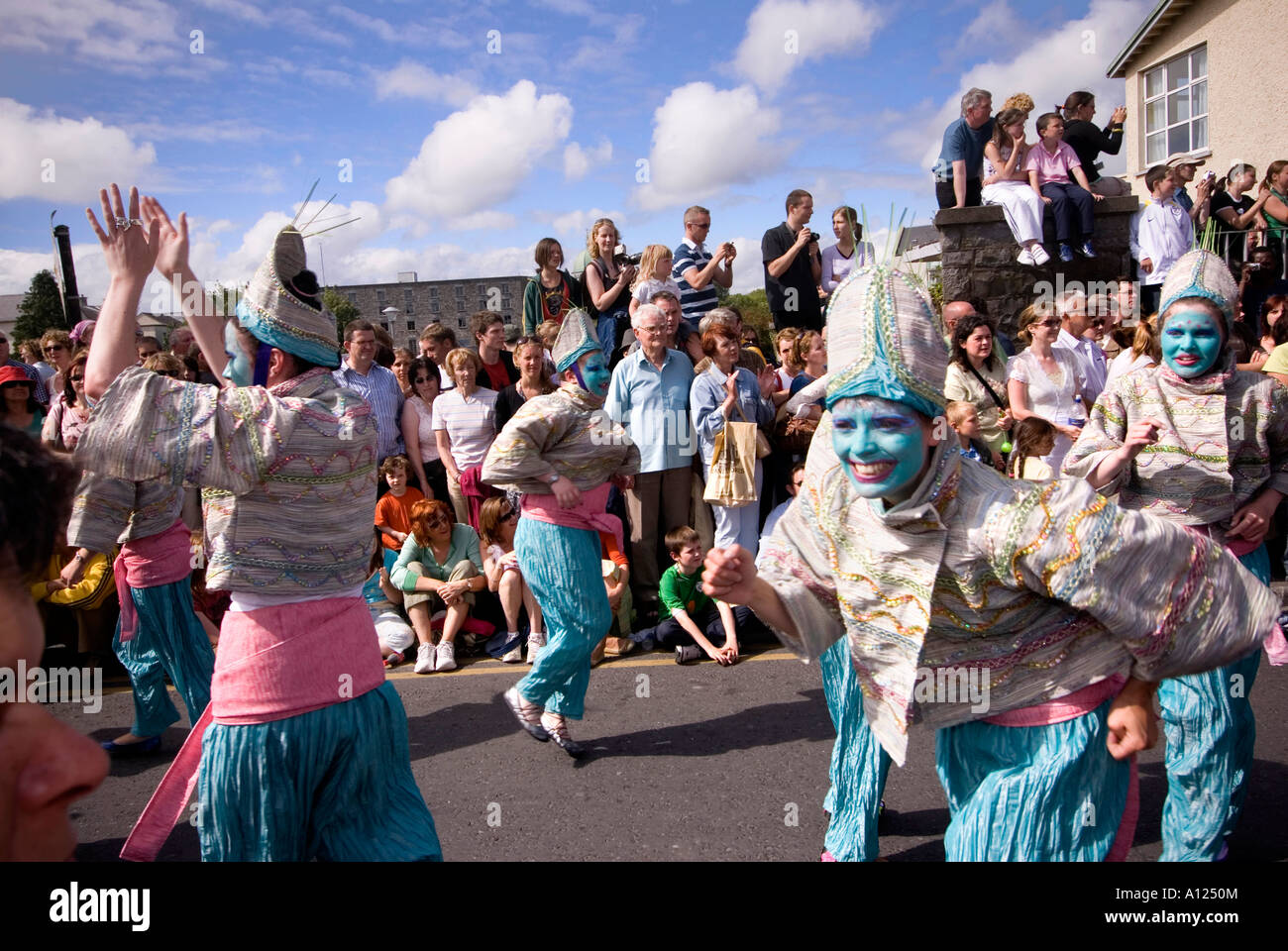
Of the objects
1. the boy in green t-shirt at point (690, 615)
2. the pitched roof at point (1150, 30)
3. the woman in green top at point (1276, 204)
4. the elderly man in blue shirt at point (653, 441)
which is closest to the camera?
the boy in green t-shirt at point (690, 615)

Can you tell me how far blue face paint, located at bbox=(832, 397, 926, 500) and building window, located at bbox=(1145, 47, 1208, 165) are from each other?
→ 718 inches

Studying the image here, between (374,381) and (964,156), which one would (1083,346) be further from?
(374,381)

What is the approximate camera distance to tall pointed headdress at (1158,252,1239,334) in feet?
11.2

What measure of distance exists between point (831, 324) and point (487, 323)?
5.85 m

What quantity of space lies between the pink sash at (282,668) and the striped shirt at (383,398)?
4735 mm

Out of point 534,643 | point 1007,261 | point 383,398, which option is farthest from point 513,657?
point 1007,261

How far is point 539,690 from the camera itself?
4688mm

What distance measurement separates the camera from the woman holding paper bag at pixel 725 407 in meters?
6.62

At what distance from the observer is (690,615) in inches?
252

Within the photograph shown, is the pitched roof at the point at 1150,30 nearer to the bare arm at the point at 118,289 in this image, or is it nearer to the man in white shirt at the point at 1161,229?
the man in white shirt at the point at 1161,229

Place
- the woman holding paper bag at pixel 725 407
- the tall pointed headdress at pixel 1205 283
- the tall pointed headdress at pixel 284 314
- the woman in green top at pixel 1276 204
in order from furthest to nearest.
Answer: the woman in green top at pixel 1276 204 < the woman holding paper bag at pixel 725 407 < the tall pointed headdress at pixel 1205 283 < the tall pointed headdress at pixel 284 314

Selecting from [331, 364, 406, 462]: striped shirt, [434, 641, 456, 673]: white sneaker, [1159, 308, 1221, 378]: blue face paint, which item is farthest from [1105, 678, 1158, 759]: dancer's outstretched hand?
[331, 364, 406, 462]: striped shirt

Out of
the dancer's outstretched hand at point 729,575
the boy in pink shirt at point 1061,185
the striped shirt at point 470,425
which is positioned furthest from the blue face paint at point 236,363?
the boy in pink shirt at point 1061,185

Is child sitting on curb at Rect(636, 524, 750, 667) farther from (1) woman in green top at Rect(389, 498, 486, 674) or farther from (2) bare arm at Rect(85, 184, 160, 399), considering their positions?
(2) bare arm at Rect(85, 184, 160, 399)
